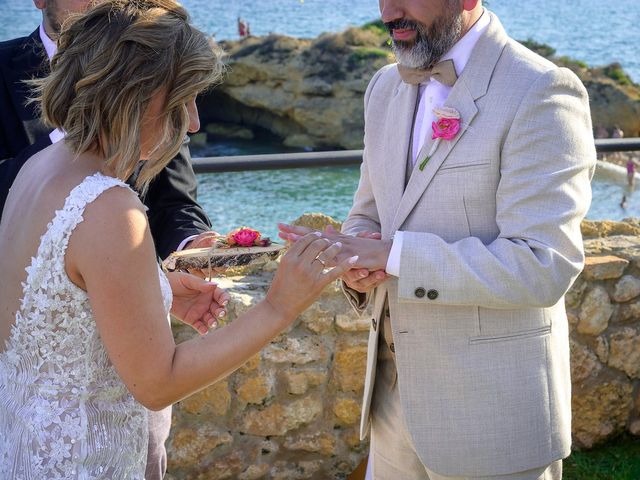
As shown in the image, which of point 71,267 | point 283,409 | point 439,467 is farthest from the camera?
point 283,409

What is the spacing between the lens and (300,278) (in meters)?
2.33

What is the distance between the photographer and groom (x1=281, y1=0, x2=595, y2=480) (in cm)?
243

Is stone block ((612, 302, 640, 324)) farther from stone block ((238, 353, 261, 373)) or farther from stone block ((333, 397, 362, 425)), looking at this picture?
stone block ((238, 353, 261, 373))

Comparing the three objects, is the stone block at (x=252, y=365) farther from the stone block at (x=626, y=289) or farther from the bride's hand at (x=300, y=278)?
the stone block at (x=626, y=289)

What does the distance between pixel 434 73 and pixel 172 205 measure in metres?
1.18

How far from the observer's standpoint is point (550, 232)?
241 centimetres

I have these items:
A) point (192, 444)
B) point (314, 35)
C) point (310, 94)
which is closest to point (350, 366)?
point (192, 444)

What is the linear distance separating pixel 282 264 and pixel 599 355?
233 cm

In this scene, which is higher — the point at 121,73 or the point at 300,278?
the point at 121,73

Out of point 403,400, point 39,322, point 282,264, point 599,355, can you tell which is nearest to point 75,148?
point 39,322

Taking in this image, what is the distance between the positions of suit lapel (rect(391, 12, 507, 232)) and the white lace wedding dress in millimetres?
750

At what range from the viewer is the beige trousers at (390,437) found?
2.79m

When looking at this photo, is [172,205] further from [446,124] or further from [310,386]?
[446,124]

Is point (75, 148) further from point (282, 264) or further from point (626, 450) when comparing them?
point (626, 450)
